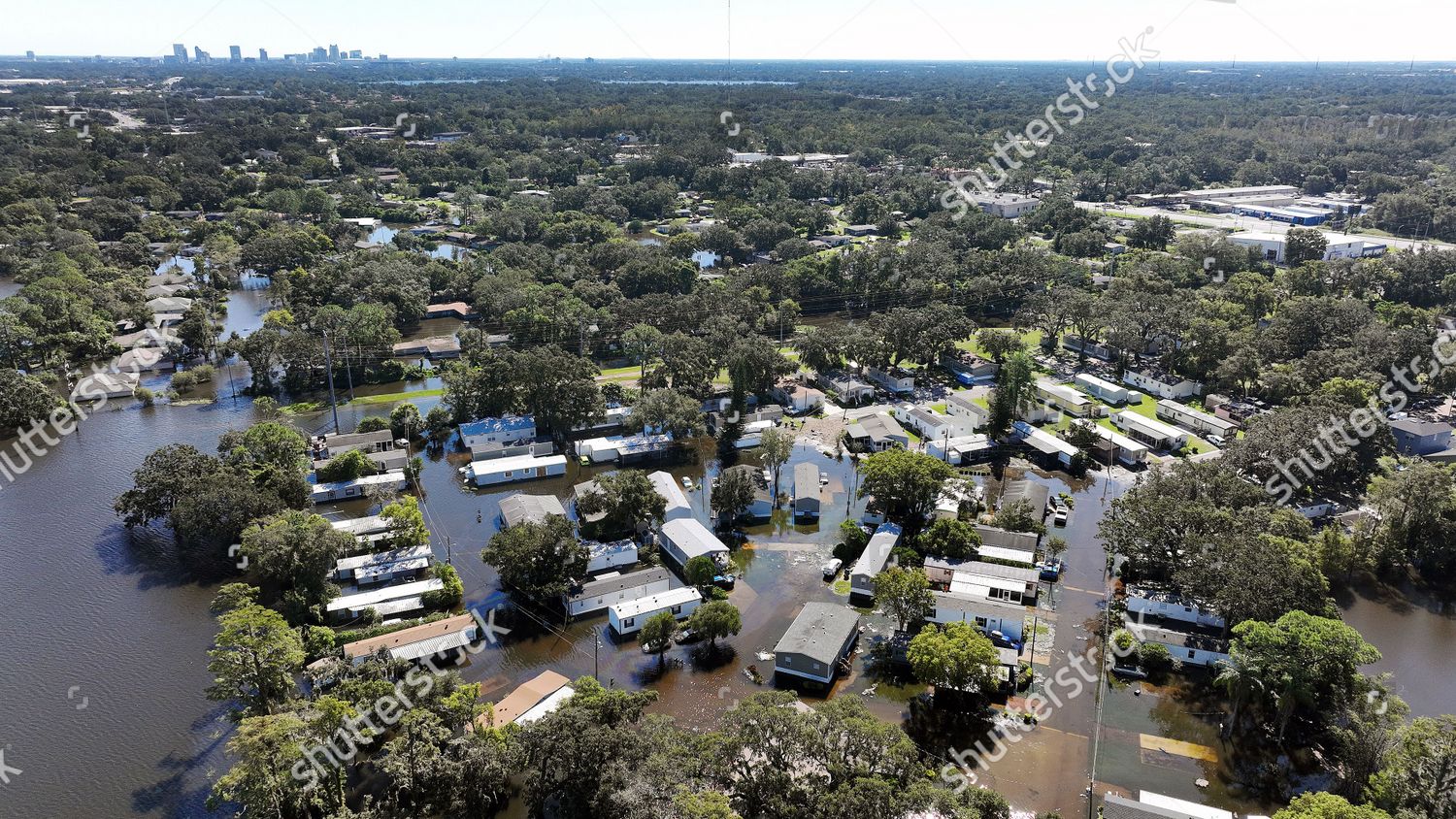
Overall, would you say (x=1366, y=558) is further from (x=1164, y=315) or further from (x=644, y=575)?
(x=644, y=575)

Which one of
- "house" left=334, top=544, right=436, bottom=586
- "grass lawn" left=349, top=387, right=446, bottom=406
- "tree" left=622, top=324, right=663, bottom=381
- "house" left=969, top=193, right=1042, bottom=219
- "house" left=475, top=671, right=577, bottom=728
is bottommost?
"house" left=475, top=671, right=577, bottom=728

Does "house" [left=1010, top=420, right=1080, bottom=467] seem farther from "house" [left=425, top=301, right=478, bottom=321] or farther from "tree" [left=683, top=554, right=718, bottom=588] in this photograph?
"house" [left=425, top=301, right=478, bottom=321]

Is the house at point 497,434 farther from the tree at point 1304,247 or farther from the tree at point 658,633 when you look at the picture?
the tree at point 1304,247

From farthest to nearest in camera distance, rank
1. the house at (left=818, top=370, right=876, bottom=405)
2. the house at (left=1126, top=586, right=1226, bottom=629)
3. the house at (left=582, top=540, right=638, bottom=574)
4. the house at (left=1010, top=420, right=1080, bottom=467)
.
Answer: the house at (left=818, top=370, right=876, bottom=405) < the house at (left=1010, top=420, right=1080, bottom=467) < the house at (left=582, top=540, right=638, bottom=574) < the house at (left=1126, top=586, right=1226, bottom=629)

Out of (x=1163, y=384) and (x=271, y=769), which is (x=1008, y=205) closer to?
(x=1163, y=384)

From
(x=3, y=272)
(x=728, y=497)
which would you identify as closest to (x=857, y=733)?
(x=728, y=497)

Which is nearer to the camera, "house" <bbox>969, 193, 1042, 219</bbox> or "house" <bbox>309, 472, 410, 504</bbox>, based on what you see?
"house" <bbox>309, 472, 410, 504</bbox>

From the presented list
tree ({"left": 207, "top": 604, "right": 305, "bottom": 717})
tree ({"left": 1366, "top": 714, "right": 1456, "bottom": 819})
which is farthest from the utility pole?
tree ({"left": 1366, "top": 714, "right": 1456, "bottom": 819})
